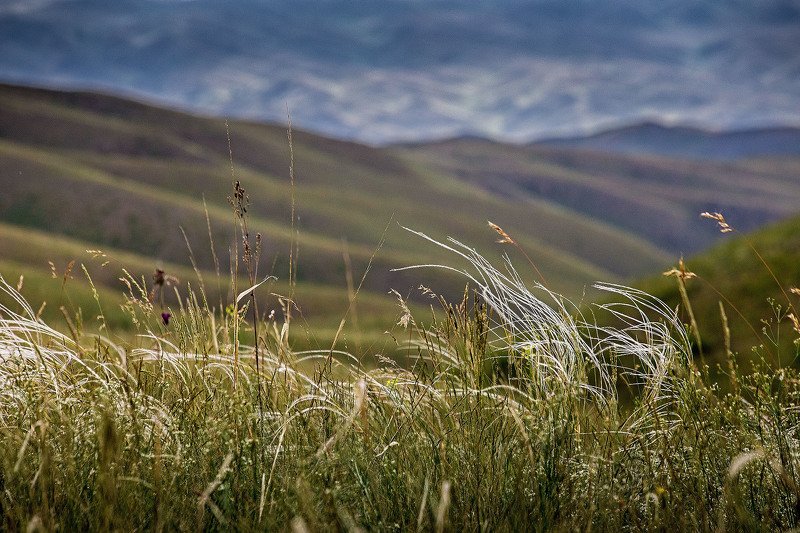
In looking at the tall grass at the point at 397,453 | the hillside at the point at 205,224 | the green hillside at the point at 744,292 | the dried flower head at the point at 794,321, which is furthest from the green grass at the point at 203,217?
the dried flower head at the point at 794,321

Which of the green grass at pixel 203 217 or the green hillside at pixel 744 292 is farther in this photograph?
the green grass at pixel 203 217

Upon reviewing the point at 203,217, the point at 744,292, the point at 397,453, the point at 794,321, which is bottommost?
the point at 203,217

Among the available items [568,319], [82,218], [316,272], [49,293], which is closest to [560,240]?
[316,272]

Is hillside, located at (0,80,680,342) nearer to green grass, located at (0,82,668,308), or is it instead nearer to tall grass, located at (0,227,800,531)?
green grass, located at (0,82,668,308)

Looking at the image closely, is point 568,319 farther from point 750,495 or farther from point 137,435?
point 137,435

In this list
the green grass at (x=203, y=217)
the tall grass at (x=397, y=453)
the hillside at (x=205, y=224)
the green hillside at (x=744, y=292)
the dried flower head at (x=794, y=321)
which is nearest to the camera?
the tall grass at (x=397, y=453)

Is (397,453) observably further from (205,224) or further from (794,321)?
(205,224)

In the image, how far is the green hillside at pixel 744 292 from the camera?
27.7 ft

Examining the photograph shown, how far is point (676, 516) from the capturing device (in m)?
3.11

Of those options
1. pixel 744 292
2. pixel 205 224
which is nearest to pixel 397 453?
pixel 744 292

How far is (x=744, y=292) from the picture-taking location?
1043 centimetres

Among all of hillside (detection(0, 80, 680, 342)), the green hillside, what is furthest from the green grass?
the green hillside

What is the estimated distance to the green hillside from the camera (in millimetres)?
8430

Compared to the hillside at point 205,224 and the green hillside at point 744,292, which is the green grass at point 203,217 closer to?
the hillside at point 205,224
